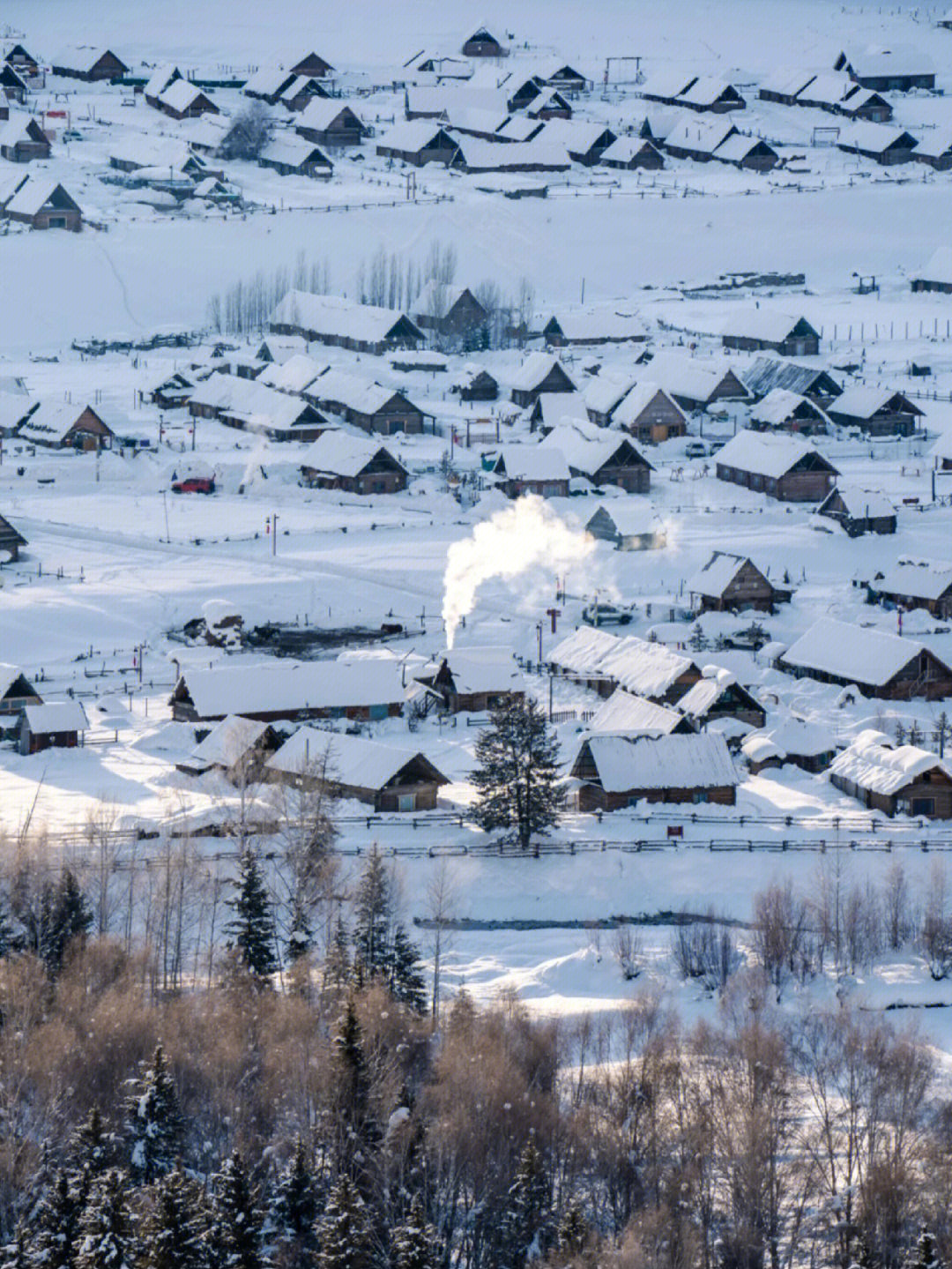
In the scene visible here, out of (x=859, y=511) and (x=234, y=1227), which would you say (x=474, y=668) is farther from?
(x=234, y=1227)

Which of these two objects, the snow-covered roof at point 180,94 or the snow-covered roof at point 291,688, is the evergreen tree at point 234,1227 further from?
the snow-covered roof at point 180,94

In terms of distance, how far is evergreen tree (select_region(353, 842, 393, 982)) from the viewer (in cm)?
3550

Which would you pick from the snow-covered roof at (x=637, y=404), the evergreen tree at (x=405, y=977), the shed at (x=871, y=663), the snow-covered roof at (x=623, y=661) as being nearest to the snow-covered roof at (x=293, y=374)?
the snow-covered roof at (x=637, y=404)

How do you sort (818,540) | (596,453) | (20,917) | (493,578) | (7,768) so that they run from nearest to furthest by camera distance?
(20,917) → (7,768) → (493,578) → (818,540) → (596,453)

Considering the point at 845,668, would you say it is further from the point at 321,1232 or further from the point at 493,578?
the point at 321,1232

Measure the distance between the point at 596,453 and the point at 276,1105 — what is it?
136 ft

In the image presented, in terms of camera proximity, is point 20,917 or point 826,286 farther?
point 826,286

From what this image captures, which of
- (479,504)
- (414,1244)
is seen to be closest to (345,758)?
(414,1244)

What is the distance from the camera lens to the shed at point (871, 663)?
5303cm

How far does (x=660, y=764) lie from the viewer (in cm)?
4628

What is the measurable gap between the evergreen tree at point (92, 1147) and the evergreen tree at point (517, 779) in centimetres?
1410

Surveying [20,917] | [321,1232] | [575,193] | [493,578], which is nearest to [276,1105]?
[321,1232]

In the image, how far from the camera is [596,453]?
7150cm

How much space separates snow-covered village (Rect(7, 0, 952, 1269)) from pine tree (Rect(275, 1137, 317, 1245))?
0.08 m
